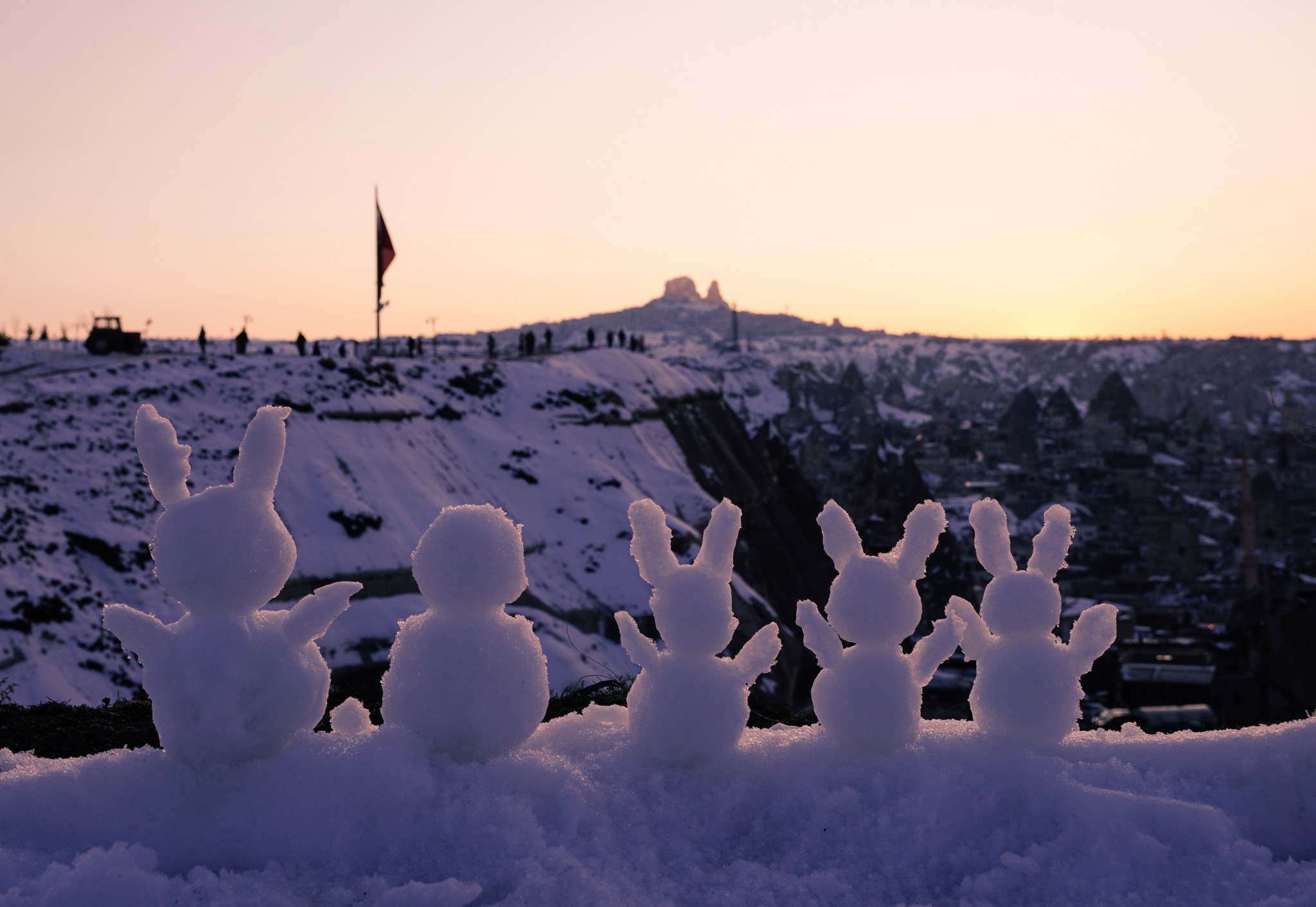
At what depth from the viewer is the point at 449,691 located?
10.1 feet

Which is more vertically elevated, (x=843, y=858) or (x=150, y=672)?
(x=150, y=672)

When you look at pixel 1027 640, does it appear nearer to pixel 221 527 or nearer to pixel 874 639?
pixel 874 639

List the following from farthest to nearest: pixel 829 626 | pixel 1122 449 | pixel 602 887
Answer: pixel 1122 449 → pixel 829 626 → pixel 602 887

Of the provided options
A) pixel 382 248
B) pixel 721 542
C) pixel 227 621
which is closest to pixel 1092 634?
pixel 721 542

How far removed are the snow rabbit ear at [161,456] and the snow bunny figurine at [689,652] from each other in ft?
5.05

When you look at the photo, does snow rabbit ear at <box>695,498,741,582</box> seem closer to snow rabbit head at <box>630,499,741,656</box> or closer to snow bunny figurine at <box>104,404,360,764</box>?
snow rabbit head at <box>630,499,741,656</box>

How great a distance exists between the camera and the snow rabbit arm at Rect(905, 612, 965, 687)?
137 inches

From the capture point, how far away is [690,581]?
137 inches

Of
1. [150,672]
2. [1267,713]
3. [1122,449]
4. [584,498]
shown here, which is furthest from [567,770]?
[1122,449]

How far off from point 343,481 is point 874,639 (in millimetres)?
19696

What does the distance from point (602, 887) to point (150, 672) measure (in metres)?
1.61

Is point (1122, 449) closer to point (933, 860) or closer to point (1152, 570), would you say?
point (1152, 570)

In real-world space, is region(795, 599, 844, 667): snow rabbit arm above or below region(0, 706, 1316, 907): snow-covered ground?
above

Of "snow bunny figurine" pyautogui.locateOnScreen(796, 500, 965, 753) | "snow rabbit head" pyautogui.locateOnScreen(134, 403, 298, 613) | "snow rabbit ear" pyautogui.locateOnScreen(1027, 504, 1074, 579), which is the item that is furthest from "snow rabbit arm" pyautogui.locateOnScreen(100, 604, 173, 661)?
"snow rabbit ear" pyautogui.locateOnScreen(1027, 504, 1074, 579)
